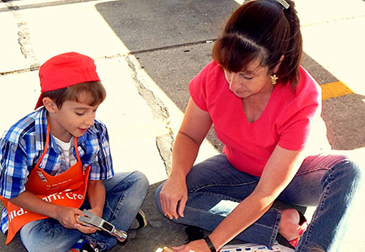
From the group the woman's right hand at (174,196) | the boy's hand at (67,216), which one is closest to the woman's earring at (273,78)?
the woman's right hand at (174,196)

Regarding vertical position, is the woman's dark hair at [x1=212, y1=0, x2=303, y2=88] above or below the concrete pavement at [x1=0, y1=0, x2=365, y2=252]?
above

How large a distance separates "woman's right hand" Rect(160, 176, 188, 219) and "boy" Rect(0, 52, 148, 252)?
0.23m

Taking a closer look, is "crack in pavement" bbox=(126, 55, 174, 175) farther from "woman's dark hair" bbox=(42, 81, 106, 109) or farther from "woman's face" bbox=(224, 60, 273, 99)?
"woman's face" bbox=(224, 60, 273, 99)

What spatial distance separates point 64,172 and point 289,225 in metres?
1.13

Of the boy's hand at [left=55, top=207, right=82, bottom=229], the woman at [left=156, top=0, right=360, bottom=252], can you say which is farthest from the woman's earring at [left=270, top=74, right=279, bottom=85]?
the boy's hand at [left=55, top=207, right=82, bottom=229]

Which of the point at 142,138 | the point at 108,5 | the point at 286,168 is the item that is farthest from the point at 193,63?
the point at 286,168

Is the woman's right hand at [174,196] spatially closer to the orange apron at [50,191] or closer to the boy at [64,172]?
the boy at [64,172]

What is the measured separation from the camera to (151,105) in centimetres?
359

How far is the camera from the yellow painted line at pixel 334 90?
3731mm

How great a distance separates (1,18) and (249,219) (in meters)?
3.40

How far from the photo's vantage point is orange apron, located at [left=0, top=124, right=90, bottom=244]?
2404mm

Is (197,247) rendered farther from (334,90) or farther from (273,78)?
(334,90)

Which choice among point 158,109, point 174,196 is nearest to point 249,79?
point 174,196

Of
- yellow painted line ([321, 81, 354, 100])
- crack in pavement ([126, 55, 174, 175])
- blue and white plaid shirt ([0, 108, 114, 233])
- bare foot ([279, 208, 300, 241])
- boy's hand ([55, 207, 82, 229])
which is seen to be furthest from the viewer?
yellow painted line ([321, 81, 354, 100])
